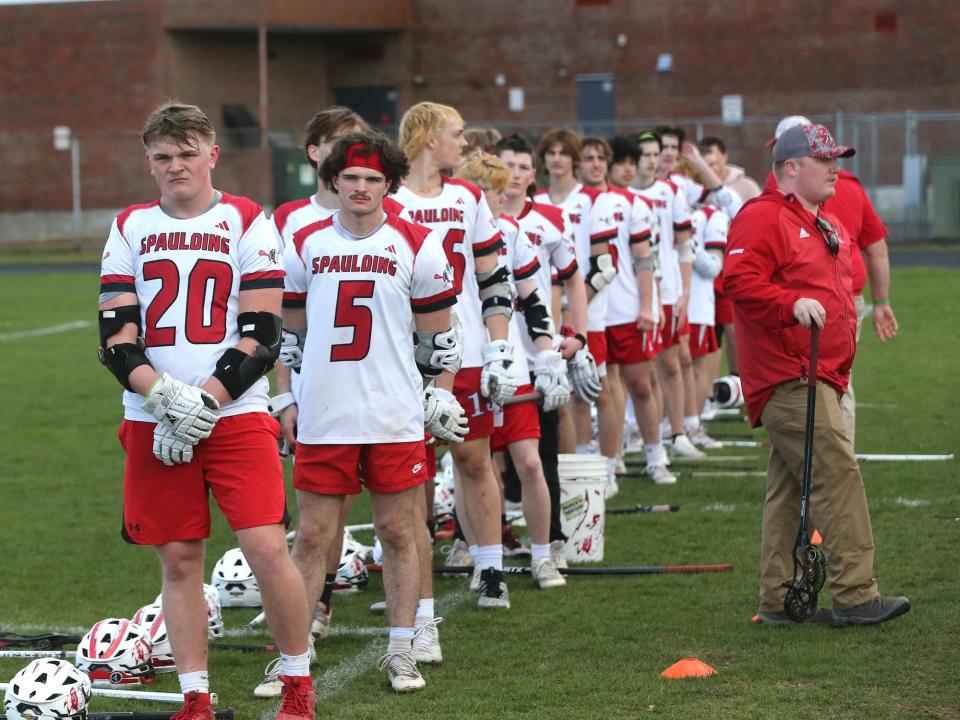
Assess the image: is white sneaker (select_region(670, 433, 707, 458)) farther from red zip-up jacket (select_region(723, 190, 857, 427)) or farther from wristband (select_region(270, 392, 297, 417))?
wristband (select_region(270, 392, 297, 417))

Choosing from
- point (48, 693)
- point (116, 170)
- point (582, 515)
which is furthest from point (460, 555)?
point (116, 170)

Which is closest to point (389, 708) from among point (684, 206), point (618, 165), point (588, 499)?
point (588, 499)

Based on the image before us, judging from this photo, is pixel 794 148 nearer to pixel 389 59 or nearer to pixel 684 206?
pixel 684 206

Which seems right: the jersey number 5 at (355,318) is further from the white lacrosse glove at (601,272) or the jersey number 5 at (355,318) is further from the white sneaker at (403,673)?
the white lacrosse glove at (601,272)

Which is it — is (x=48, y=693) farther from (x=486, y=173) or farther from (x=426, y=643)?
(x=486, y=173)

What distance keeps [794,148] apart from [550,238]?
1.92 meters

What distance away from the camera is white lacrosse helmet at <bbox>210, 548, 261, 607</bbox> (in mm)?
7328

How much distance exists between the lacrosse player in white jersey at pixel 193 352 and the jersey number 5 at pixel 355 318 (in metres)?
0.52

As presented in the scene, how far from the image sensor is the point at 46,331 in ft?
→ 70.2

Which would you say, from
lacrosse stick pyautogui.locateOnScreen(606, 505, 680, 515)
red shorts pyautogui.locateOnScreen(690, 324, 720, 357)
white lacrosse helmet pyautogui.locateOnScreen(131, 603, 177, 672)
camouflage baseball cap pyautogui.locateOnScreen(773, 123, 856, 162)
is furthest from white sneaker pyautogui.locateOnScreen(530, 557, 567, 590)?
red shorts pyautogui.locateOnScreen(690, 324, 720, 357)

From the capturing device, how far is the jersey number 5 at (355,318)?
19.1ft

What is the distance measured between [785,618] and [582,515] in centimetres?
169

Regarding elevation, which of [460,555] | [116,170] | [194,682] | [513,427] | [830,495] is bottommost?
[460,555]

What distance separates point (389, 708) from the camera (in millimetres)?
5629
